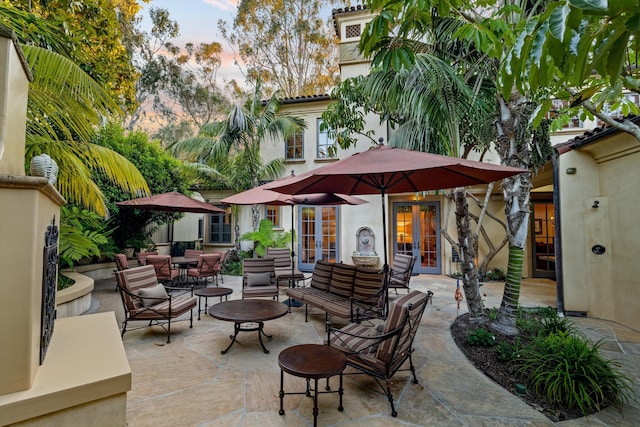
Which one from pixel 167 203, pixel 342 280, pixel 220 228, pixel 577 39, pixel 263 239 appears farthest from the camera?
pixel 220 228

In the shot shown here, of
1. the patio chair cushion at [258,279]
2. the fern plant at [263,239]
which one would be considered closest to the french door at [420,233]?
the fern plant at [263,239]

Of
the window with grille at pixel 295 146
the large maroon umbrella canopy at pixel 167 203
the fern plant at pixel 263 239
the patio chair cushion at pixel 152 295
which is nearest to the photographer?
the patio chair cushion at pixel 152 295

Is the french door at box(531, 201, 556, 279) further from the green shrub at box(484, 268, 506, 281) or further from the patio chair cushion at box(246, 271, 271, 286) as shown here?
the patio chair cushion at box(246, 271, 271, 286)

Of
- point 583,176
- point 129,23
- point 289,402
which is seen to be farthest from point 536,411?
point 129,23

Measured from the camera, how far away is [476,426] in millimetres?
2674

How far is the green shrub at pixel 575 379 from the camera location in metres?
2.96

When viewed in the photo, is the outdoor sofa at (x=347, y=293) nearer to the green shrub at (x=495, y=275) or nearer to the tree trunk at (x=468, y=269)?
the tree trunk at (x=468, y=269)

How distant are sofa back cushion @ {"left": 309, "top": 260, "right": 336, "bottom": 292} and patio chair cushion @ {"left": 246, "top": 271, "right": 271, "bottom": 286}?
1.11 meters

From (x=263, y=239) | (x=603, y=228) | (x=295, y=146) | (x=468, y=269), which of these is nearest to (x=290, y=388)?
(x=468, y=269)

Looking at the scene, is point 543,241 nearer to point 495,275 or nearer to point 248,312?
point 495,275

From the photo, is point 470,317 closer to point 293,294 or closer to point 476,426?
point 476,426

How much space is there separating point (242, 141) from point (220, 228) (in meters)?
4.59

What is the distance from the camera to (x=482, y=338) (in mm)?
4246

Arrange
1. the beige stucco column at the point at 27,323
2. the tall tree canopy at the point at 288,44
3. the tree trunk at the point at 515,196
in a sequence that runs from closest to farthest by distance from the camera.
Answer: the beige stucco column at the point at 27,323, the tree trunk at the point at 515,196, the tall tree canopy at the point at 288,44
